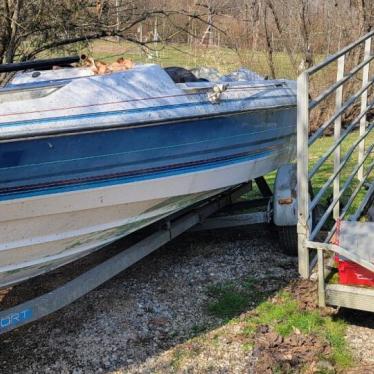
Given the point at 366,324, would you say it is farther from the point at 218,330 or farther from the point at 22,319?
the point at 22,319

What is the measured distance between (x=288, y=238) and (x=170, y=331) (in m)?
1.43

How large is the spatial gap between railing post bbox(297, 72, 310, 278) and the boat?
27.7 inches

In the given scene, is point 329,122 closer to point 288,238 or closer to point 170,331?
point 288,238

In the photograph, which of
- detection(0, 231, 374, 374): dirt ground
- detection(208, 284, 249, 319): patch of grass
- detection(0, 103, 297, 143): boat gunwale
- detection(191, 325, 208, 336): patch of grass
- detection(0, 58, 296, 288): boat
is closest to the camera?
detection(0, 103, 297, 143): boat gunwale

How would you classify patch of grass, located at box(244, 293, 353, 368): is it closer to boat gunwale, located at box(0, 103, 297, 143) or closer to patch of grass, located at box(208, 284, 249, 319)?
patch of grass, located at box(208, 284, 249, 319)

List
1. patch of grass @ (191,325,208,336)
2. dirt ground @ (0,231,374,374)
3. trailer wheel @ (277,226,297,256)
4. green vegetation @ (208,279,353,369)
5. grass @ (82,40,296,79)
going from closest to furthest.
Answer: dirt ground @ (0,231,374,374) < green vegetation @ (208,279,353,369) < patch of grass @ (191,325,208,336) < trailer wheel @ (277,226,297,256) < grass @ (82,40,296,79)

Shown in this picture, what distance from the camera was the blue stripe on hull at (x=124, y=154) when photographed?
3.01m

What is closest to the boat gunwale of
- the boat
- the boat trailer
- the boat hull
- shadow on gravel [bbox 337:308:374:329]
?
the boat

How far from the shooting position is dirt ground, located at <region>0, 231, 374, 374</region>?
3191mm

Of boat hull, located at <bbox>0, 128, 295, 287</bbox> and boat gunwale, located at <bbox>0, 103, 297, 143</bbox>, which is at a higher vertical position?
boat gunwale, located at <bbox>0, 103, 297, 143</bbox>

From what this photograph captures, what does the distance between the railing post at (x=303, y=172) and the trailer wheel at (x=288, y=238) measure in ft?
3.10

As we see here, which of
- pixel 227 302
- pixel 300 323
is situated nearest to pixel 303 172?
pixel 300 323

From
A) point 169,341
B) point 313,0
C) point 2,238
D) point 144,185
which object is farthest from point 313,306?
point 313,0

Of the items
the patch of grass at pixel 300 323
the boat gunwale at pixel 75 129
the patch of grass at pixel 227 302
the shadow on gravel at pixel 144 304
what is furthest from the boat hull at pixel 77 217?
the patch of grass at pixel 300 323
